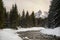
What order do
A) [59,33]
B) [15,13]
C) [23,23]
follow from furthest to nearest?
[23,23], [15,13], [59,33]

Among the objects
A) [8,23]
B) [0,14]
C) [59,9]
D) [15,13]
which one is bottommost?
[8,23]

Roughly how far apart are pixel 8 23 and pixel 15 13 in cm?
648

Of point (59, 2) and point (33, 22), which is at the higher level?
point (59, 2)

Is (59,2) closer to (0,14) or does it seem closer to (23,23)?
(0,14)

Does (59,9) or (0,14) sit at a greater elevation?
(59,9)

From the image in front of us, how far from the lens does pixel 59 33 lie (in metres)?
29.5

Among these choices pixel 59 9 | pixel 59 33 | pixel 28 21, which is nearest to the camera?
pixel 59 33

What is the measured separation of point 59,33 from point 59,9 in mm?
6925

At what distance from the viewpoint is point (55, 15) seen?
3631cm

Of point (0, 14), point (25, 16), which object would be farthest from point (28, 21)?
point (0, 14)

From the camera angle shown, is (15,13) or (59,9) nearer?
(59,9)

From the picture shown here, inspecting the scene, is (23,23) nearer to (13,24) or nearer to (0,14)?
(13,24)

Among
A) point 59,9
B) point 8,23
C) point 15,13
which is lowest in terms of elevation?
point 8,23

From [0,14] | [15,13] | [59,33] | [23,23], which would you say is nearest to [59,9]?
[59,33]
